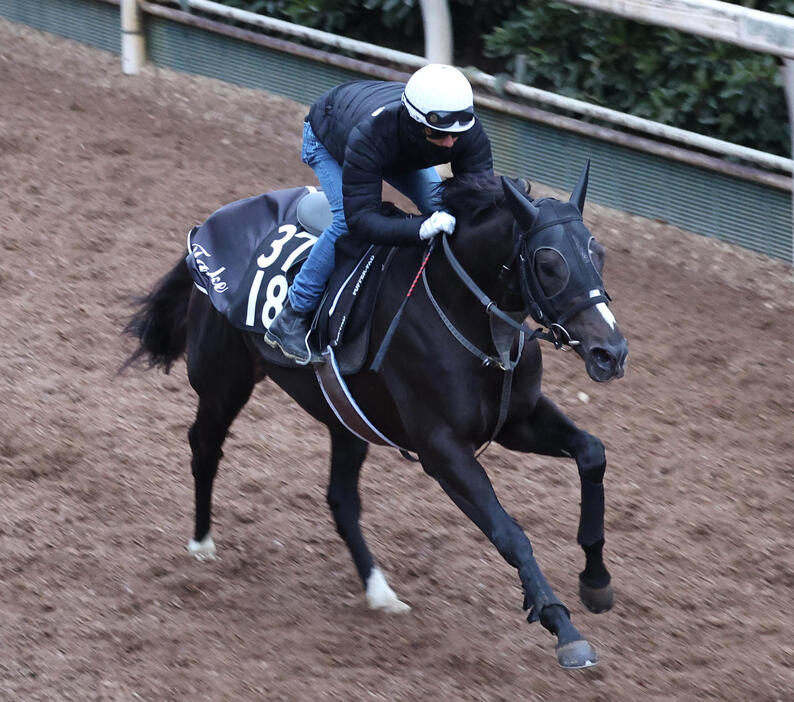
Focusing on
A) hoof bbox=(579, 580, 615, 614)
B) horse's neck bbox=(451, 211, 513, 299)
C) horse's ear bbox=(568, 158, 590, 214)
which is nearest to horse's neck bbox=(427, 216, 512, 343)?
horse's neck bbox=(451, 211, 513, 299)

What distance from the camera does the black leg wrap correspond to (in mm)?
4117

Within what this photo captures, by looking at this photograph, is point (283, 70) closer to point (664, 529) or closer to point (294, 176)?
point (294, 176)

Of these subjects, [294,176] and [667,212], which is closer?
[667,212]

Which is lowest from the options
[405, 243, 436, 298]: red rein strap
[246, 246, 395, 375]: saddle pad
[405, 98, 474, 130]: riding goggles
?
[246, 246, 395, 375]: saddle pad

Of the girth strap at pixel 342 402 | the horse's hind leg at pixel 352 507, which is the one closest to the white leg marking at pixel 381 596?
the horse's hind leg at pixel 352 507

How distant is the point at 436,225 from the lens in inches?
166

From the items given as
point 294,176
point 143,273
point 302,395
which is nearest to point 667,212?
point 294,176

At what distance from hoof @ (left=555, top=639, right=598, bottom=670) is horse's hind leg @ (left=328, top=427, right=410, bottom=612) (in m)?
1.22

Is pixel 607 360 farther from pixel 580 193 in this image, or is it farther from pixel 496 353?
pixel 580 193

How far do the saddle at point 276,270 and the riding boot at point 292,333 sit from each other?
1.9 inches

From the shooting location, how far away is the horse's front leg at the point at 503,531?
4062 millimetres

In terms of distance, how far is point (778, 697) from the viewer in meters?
4.35

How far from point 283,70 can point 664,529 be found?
624cm

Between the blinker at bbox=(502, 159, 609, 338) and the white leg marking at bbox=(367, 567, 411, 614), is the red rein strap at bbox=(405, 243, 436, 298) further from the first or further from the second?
the white leg marking at bbox=(367, 567, 411, 614)
